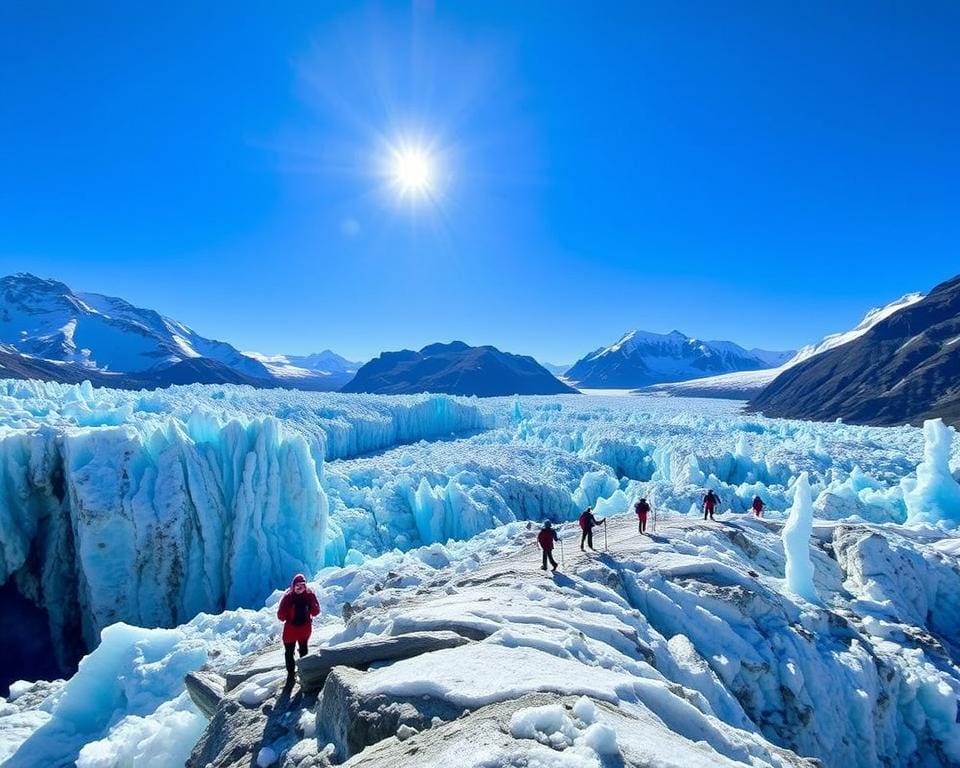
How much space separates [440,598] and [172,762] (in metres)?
4.42

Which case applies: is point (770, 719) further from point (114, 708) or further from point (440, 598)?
point (114, 708)

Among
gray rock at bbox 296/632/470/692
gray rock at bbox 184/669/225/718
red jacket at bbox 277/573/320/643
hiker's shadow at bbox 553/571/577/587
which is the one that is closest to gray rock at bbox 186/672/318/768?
gray rock at bbox 296/632/470/692

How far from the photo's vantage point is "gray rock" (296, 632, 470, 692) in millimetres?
6512

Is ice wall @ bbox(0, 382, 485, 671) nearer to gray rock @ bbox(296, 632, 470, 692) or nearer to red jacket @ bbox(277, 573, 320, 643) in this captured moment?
red jacket @ bbox(277, 573, 320, 643)

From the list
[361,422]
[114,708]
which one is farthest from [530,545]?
[361,422]

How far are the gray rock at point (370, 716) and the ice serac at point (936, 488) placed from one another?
31.9m

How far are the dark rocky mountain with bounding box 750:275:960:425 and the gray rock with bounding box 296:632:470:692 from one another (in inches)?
4218

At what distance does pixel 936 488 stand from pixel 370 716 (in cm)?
3446

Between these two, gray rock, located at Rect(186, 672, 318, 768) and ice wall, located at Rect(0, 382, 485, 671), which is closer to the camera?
gray rock, located at Rect(186, 672, 318, 768)

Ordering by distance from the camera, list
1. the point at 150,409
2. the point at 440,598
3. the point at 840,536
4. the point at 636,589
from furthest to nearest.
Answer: the point at 150,409, the point at 840,536, the point at 636,589, the point at 440,598

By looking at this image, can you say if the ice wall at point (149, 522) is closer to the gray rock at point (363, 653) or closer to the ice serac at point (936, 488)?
the gray rock at point (363, 653)

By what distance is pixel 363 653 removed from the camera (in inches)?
257

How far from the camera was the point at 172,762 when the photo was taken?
7.29 m

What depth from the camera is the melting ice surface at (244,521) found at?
10.4m
